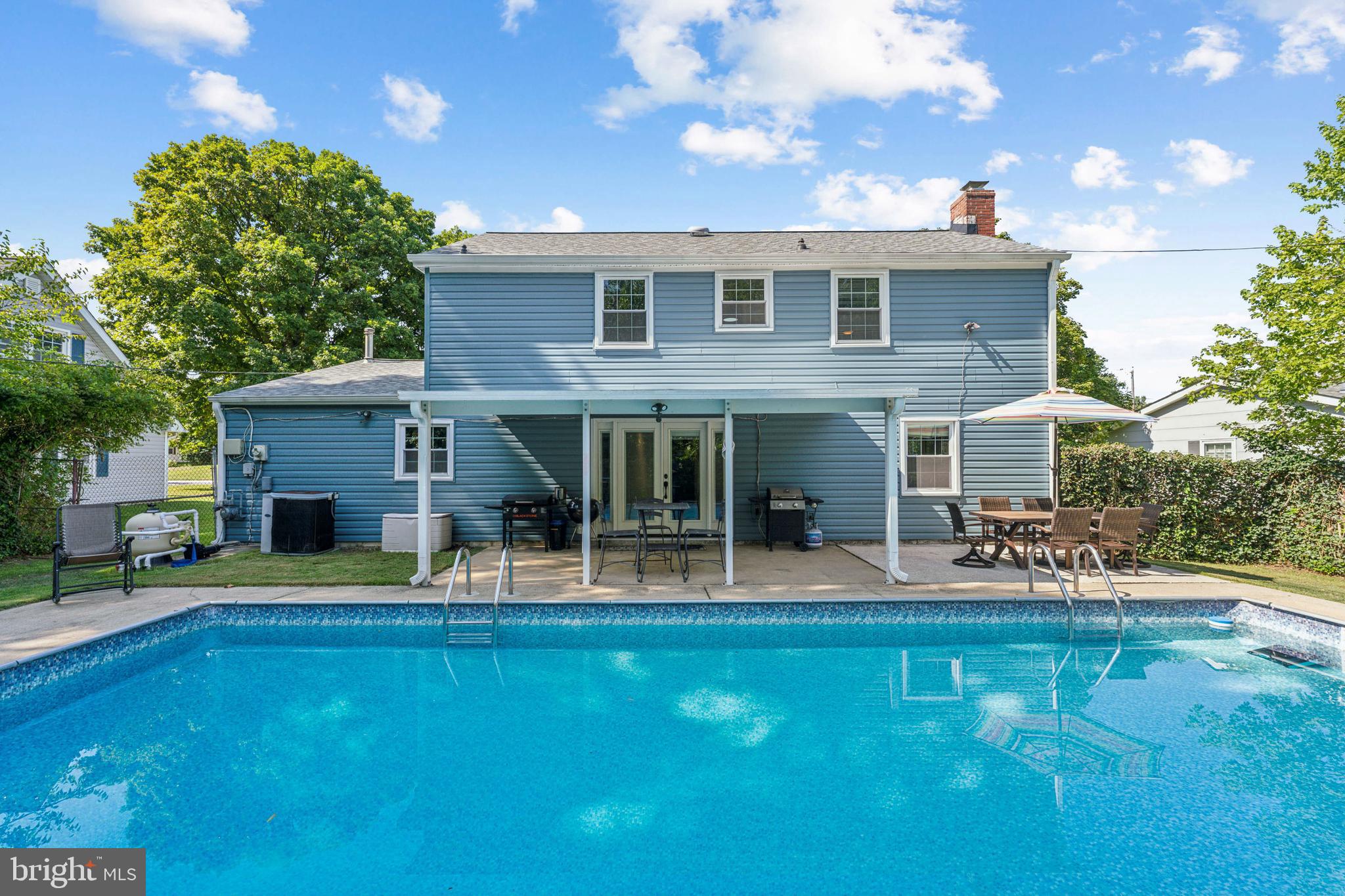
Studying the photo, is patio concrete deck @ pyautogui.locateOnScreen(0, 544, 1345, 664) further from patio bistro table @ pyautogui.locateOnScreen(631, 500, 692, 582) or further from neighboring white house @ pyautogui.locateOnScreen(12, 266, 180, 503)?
neighboring white house @ pyautogui.locateOnScreen(12, 266, 180, 503)

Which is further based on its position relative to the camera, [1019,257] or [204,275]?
[204,275]

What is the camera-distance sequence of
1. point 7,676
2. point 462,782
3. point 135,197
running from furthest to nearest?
point 135,197
point 7,676
point 462,782

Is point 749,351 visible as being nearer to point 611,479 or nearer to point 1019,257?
point 611,479

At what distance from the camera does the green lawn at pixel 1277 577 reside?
734 cm

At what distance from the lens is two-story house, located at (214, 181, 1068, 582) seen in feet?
35.8

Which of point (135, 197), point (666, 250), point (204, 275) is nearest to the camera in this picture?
point (666, 250)

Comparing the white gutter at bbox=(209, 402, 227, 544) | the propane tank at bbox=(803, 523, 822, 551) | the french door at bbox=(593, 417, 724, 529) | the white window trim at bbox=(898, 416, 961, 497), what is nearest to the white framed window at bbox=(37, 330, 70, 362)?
the white gutter at bbox=(209, 402, 227, 544)

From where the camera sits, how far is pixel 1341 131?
29.9 ft

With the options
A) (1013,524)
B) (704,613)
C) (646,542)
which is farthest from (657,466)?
(1013,524)

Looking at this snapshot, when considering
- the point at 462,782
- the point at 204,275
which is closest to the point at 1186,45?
the point at 462,782

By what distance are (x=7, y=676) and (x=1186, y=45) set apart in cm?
1815

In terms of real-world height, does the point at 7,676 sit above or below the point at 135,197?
below

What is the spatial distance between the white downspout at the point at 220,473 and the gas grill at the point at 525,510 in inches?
191

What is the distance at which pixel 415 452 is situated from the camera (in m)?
11.4
